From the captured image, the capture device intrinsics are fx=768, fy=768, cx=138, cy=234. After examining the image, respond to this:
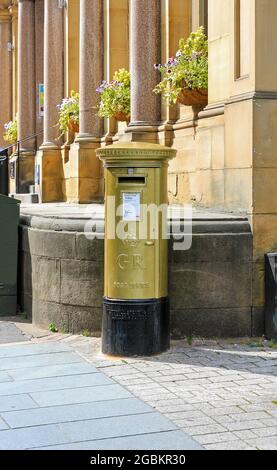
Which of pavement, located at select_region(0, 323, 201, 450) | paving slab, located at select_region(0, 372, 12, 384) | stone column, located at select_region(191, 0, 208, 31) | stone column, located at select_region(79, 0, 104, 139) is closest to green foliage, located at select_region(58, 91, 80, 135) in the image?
stone column, located at select_region(79, 0, 104, 139)

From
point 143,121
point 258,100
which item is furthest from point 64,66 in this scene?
point 258,100

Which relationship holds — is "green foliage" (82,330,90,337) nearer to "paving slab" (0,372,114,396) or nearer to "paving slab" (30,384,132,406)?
"paving slab" (0,372,114,396)

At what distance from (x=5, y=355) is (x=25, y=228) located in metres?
2.17

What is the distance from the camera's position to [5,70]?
26578 mm

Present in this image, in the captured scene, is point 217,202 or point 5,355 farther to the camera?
point 217,202

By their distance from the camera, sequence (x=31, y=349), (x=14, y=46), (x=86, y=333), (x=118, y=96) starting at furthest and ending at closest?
(x=14, y=46) < (x=118, y=96) < (x=86, y=333) < (x=31, y=349)

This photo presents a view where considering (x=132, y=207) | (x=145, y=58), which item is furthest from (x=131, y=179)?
(x=145, y=58)

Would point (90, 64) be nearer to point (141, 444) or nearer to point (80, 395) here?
point (80, 395)

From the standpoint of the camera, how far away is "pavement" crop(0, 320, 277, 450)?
4.51 meters

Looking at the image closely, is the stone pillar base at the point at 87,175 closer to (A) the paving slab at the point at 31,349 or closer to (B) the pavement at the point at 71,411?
(A) the paving slab at the point at 31,349

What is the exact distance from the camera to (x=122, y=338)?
6648 mm

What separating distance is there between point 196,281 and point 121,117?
6.57 m

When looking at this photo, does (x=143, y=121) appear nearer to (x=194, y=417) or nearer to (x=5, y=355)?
(x=5, y=355)

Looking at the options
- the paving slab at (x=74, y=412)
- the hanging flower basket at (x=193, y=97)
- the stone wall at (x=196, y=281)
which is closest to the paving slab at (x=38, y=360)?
the stone wall at (x=196, y=281)
